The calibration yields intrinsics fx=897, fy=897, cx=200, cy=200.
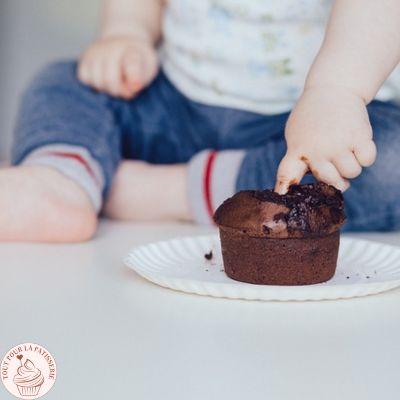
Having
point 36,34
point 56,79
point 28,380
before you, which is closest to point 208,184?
point 56,79

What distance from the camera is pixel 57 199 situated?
3.89 ft

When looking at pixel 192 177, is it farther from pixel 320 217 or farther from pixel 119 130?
pixel 320 217

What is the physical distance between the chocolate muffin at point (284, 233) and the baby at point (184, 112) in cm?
18

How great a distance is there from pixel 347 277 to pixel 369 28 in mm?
299

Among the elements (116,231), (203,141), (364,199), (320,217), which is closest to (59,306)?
(320,217)

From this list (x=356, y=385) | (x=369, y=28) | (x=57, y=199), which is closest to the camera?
(x=356, y=385)

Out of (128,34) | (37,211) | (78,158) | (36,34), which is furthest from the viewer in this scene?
(36,34)

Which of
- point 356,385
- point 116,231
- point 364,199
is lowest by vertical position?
point 116,231

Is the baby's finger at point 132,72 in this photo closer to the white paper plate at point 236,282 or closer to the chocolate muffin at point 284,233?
the white paper plate at point 236,282

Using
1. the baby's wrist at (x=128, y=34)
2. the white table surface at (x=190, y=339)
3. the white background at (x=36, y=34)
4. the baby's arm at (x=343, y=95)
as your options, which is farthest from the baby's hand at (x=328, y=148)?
the white background at (x=36, y=34)

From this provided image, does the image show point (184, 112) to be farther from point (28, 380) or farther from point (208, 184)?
point (28, 380)

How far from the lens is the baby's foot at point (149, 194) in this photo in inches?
54.3

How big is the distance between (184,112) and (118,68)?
5.3 inches

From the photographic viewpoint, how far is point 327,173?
916mm
